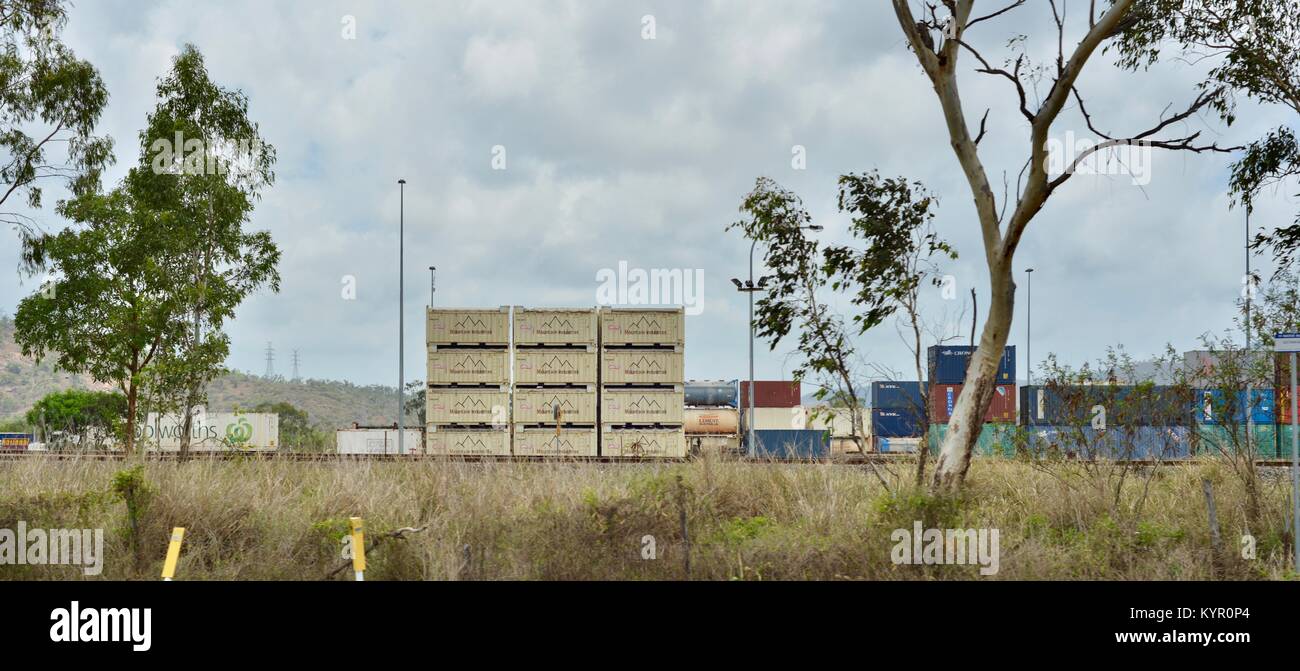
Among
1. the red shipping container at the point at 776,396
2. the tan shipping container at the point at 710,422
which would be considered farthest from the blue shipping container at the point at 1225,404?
the red shipping container at the point at 776,396

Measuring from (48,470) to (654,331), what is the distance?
32.9 feet

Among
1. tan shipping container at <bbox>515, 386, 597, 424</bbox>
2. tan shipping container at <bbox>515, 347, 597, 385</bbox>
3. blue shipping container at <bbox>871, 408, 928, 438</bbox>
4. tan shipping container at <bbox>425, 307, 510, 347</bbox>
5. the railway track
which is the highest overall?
tan shipping container at <bbox>425, 307, 510, 347</bbox>

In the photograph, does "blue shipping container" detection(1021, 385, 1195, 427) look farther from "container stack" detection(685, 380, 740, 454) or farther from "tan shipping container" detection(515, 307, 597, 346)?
"container stack" detection(685, 380, 740, 454)

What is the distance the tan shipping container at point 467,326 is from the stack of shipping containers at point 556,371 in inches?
12.6

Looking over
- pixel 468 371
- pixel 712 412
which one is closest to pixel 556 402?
pixel 468 371

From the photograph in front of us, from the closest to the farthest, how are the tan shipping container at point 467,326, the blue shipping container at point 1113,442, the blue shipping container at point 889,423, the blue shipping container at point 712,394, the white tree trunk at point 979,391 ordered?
the white tree trunk at point 979,391 < the blue shipping container at point 1113,442 < the tan shipping container at point 467,326 < the blue shipping container at point 889,423 < the blue shipping container at point 712,394

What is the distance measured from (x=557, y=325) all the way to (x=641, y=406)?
7.65 ft

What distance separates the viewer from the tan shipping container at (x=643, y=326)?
55.6 ft

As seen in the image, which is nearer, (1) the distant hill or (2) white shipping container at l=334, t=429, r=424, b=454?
(2) white shipping container at l=334, t=429, r=424, b=454

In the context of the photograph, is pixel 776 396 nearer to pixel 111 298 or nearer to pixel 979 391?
pixel 111 298

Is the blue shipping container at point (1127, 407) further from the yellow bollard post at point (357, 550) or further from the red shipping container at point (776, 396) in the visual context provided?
the red shipping container at point (776, 396)

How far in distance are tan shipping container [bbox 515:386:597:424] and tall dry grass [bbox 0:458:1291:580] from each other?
6.24 m

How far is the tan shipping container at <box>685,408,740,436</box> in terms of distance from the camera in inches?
1253

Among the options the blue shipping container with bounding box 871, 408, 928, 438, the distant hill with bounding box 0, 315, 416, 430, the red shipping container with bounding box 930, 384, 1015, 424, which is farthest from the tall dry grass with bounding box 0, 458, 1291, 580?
the distant hill with bounding box 0, 315, 416, 430
